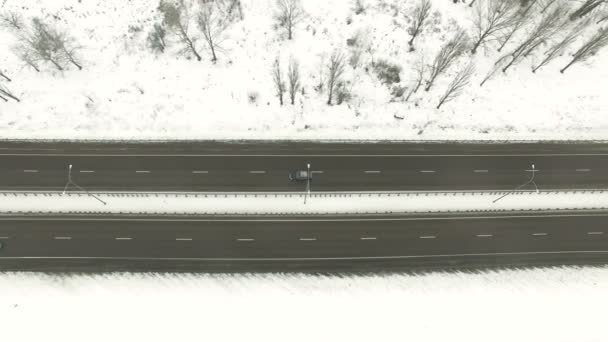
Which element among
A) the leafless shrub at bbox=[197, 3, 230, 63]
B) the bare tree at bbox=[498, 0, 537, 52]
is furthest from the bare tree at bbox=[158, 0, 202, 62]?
the bare tree at bbox=[498, 0, 537, 52]

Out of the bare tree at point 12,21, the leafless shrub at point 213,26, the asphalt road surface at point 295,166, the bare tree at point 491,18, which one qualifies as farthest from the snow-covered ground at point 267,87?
the asphalt road surface at point 295,166

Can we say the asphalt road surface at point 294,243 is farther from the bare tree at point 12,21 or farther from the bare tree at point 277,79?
the bare tree at point 12,21

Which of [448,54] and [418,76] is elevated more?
[448,54]

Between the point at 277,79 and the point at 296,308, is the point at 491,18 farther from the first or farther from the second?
the point at 296,308

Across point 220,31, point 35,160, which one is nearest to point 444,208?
point 220,31

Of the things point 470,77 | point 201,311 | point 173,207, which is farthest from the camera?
point 470,77

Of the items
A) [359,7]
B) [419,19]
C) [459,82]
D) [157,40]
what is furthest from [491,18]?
[157,40]

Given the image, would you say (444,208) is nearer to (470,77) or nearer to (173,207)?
(470,77)
